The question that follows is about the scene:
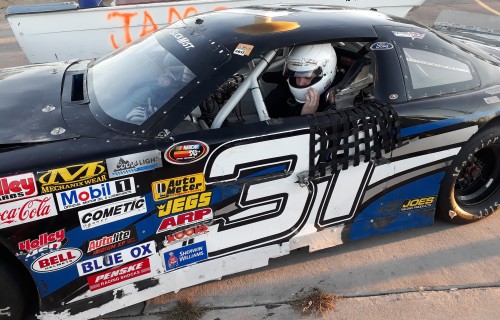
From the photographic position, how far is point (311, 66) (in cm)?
267

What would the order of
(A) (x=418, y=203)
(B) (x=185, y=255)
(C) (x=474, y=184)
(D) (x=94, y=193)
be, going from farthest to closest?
(C) (x=474, y=184)
(A) (x=418, y=203)
(B) (x=185, y=255)
(D) (x=94, y=193)

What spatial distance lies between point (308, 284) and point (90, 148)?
151 centimetres

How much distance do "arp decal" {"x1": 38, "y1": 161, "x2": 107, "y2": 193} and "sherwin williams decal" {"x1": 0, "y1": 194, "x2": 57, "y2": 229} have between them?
56mm

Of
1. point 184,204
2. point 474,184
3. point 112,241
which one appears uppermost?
point 184,204

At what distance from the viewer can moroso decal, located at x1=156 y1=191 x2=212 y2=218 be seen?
2197 mm

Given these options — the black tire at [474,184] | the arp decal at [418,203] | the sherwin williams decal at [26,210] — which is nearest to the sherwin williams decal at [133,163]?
the sherwin williams decal at [26,210]

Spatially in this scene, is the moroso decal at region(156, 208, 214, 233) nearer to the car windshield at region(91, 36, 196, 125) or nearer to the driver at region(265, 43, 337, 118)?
the car windshield at region(91, 36, 196, 125)

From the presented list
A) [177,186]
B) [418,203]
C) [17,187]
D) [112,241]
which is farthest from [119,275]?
[418,203]

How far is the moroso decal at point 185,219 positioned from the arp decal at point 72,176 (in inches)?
15.8

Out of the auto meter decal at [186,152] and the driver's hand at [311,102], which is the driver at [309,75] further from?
the auto meter decal at [186,152]

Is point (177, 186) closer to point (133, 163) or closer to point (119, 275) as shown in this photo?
point (133, 163)

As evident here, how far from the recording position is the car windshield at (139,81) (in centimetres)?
230

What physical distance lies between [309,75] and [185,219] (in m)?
1.17

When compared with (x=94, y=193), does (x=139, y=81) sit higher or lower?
higher
